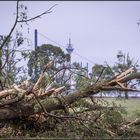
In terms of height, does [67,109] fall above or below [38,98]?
below

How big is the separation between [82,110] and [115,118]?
1.59ft

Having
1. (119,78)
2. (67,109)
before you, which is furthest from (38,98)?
(119,78)

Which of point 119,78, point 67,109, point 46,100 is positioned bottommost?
point 67,109

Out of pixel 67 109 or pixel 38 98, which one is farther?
→ pixel 67 109

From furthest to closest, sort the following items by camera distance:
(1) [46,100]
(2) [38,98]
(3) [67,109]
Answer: (3) [67,109] → (1) [46,100] → (2) [38,98]

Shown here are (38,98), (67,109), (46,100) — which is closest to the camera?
(38,98)

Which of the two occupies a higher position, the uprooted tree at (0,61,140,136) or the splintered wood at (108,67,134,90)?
the splintered wood at (108,67,134,90)

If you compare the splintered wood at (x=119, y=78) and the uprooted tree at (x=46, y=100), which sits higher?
the splintered wood at (x=119, y=78)

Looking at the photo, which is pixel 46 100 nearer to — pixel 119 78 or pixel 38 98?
pixel 38 98

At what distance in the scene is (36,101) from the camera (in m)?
6.52

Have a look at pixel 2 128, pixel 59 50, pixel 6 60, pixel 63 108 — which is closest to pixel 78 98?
pixel 63 108

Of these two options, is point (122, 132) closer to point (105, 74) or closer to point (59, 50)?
point (105, 74)

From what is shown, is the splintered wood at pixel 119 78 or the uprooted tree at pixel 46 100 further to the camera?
the splintered wood at pixel 119 78

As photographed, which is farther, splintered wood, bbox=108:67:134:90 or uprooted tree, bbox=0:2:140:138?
splintered wood, bbox=108:67:134:90
